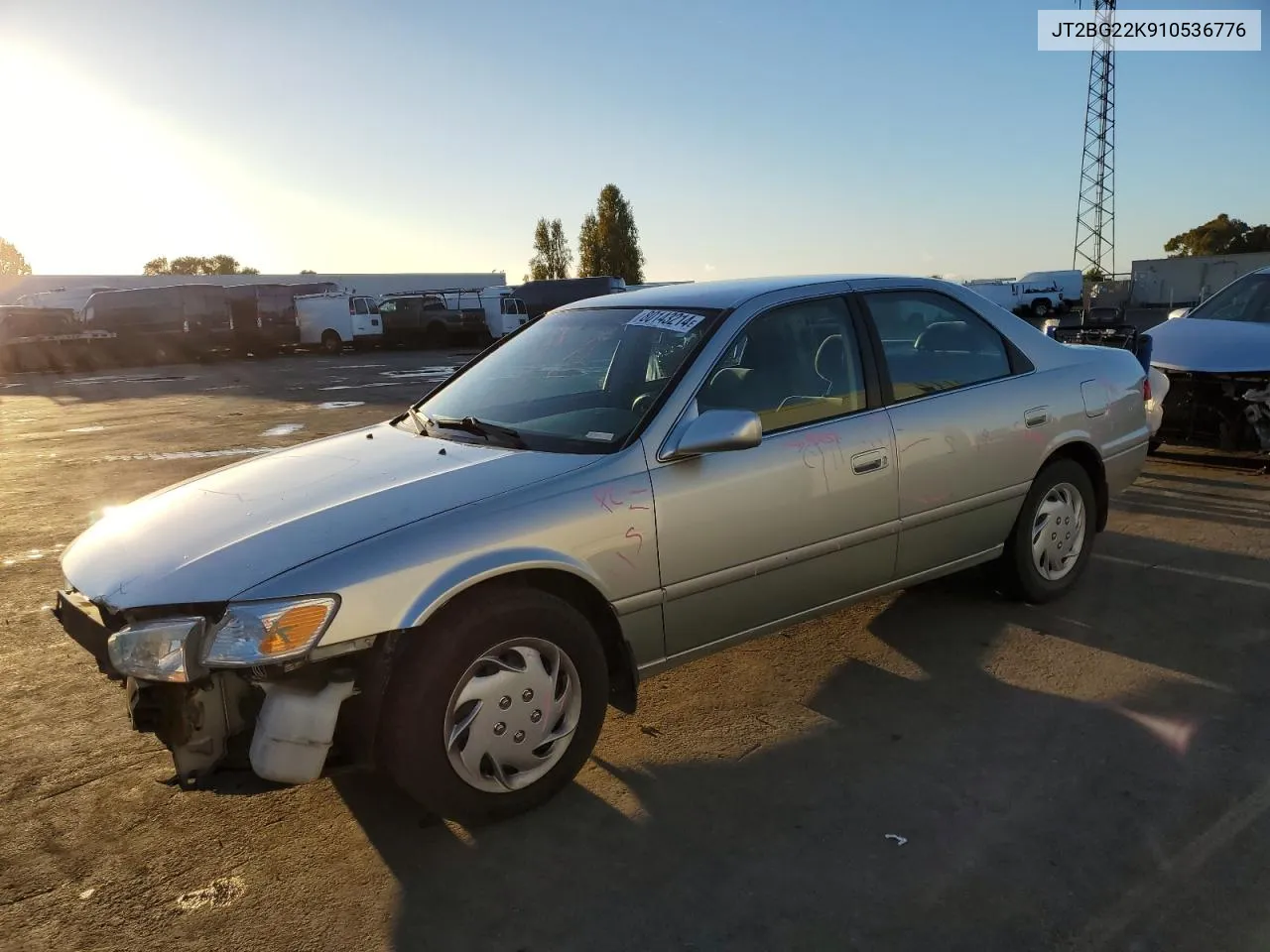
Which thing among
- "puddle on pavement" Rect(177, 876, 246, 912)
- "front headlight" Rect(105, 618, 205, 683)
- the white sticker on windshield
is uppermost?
the white sticker on windshield

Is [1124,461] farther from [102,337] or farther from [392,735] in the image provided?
[102,337]

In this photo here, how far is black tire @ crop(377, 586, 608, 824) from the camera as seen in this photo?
2508mm

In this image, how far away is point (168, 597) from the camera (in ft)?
8.06

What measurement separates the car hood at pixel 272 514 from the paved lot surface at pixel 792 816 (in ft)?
1.93

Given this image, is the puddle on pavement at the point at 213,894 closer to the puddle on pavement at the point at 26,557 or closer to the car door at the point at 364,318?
the puddle on pavement at the point at 26,557

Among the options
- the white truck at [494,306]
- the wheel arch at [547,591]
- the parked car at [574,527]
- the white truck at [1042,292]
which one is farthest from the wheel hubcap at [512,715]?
the white truck at [1042,292]

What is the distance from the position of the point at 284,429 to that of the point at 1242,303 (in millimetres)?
10170

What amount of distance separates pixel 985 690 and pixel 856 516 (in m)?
0.87

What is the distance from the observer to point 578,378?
3686 millimetres

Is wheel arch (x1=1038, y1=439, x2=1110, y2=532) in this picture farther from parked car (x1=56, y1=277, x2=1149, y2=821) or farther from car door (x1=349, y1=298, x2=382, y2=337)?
car door (x1=349, y1=298, x2=382, y2=337)

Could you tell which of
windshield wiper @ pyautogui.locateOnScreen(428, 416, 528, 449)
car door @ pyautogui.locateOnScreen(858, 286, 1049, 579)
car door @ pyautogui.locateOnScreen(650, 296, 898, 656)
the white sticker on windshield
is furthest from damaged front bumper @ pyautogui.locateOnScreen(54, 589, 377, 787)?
car door @ pyautogui.locateOnScreen(858, 286, 1049, 579)

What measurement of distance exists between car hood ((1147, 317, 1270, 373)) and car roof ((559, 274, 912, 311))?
13.6 ft

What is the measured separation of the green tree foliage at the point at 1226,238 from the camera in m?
69.7

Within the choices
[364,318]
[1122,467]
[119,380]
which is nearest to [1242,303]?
[1122,467]
